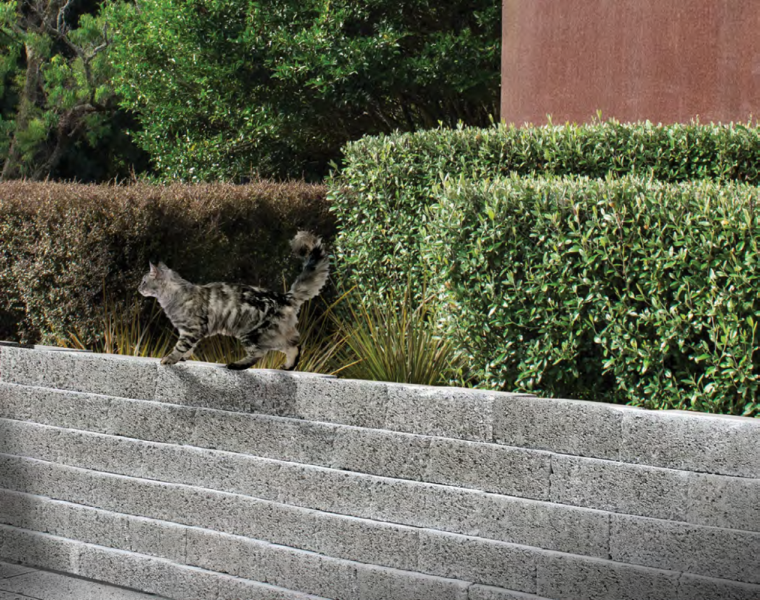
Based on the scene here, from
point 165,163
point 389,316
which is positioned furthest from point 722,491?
point 165,163

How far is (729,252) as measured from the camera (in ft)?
14.3

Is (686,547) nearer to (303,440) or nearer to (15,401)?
(303,440)

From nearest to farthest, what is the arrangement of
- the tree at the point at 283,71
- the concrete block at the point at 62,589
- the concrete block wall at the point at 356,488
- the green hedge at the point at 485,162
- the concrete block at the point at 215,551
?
the concrete block wall at the point at 356,488
the concrete block at the point at 215,551
the concrete block at the point at 62,589
the green hedge at the point at 485,162
the tree at the point at 283,71

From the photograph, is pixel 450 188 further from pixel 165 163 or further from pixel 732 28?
pixel 165 163

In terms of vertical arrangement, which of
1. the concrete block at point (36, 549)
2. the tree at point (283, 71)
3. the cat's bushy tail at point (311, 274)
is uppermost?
the tree at point (283, 71)

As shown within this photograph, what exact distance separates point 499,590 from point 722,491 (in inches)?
45.5

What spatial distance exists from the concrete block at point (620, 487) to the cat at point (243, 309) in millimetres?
1856

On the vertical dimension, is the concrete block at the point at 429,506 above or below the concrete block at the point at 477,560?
above

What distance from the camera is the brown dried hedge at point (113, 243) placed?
6328 mm

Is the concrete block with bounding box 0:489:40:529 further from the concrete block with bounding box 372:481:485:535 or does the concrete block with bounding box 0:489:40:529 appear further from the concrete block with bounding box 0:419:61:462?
the concrete block with bounding box 372:481:485:535

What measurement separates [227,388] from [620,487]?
2.30 meters

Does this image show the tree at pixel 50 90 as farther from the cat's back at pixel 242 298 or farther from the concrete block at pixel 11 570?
the cat's back at pixel 242 298

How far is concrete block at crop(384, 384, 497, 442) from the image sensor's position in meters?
4.68

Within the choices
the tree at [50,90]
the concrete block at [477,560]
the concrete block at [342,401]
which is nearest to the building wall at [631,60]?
the concrete block at [342,401]
